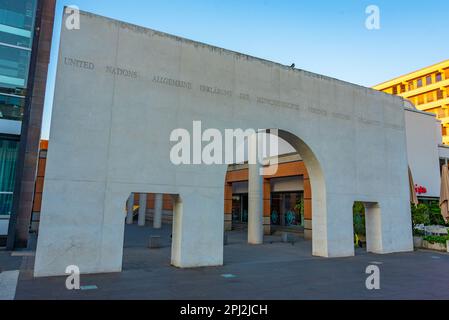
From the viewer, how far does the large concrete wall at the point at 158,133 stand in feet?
31.0

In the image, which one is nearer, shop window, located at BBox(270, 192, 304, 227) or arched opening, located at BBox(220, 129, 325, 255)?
arched opening, located at BBox(220, 129, 325, 255)

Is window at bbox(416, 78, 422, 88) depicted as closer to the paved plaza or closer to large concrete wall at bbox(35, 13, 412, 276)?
large concrete wall at bbox(35, 13, 412, 276)

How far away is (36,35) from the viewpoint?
50.7 feet

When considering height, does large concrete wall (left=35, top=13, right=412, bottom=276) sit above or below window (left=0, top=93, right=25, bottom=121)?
below

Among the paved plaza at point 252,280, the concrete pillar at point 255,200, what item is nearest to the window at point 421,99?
the concrete pillar at point 255,200

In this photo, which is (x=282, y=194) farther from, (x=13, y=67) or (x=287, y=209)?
(x=13, y=67)

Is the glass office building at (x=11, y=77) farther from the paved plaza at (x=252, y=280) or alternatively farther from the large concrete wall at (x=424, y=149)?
the large concrete wall at (x=424, y=149)

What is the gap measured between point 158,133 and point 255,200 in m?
10.5

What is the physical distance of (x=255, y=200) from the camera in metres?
19.8

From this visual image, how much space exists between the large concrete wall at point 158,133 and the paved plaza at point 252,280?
998mm

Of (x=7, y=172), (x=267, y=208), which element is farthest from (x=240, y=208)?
(x=7, y=172)

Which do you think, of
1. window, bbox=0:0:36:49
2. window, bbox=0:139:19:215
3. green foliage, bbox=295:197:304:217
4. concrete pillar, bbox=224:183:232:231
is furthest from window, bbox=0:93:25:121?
green foliage, bbox=295:197:304:217

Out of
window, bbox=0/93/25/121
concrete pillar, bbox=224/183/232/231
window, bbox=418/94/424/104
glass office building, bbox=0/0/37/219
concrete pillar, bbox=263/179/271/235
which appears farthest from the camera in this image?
window, bbox=418/94/424/104

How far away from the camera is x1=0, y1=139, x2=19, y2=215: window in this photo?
1584cm
